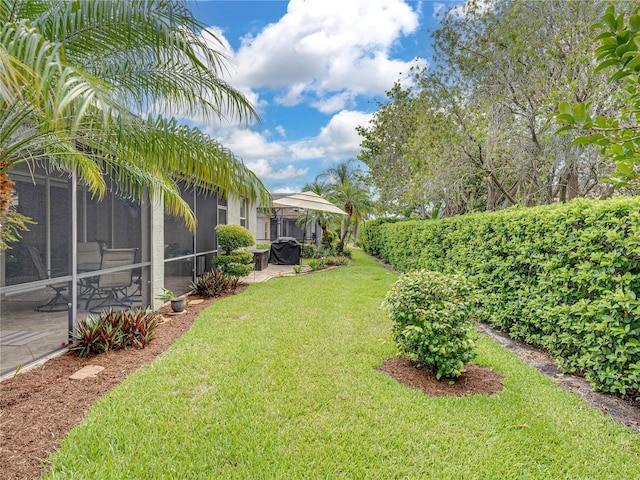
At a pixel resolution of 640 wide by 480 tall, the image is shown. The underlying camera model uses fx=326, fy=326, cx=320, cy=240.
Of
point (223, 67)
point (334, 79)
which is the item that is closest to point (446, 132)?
point (334, 79)

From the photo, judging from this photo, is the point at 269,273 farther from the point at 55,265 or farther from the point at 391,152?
the point at 55,265

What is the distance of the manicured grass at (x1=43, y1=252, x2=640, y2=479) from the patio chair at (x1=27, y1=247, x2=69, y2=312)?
1589 millimetres

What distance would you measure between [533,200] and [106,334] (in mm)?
10513

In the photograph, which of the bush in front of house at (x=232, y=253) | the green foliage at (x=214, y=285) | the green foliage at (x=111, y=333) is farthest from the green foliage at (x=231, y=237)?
the green foliage at (x=111, y=333)

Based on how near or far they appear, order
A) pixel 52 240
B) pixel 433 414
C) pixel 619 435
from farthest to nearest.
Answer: pixel 52 240
pixel 433 414
pixel 619 435

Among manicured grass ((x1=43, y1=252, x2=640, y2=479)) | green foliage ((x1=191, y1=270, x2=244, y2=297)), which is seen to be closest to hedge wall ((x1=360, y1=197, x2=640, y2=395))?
manicured grass ((x1=43, y1=252, x2=640, y2=479))

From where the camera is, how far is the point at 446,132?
28.2 ft

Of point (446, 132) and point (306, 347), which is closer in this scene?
point (306, 347)

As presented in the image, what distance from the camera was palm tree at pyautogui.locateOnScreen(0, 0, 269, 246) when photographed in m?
2.17

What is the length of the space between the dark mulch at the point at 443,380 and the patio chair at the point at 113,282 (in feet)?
14.3

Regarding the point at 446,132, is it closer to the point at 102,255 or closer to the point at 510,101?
the point at 510,101

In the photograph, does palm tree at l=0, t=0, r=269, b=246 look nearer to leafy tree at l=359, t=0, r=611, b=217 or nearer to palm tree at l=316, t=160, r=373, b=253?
leafy tree at l=359, t=0, r=611, b=217

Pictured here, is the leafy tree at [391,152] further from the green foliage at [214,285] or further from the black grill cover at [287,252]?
the green foliage at [214,285]

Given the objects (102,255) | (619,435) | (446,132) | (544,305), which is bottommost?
(619,435)
